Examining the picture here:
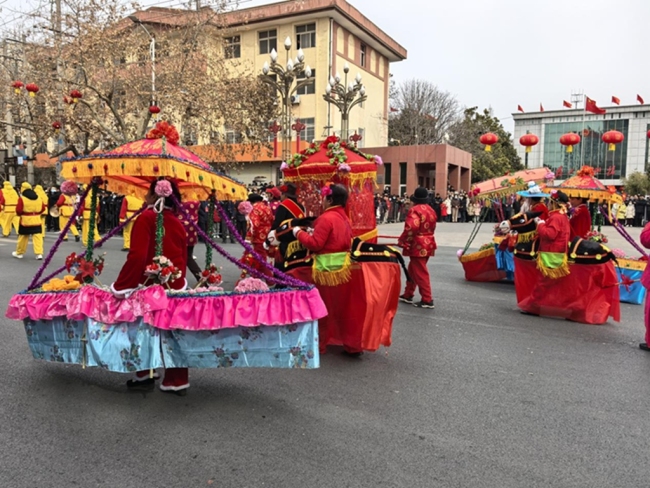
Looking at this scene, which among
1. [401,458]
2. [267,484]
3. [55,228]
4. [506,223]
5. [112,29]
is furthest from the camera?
[55,228]

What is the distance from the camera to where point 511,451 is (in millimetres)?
3355

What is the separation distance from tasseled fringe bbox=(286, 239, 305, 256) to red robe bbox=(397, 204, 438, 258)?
242 cm

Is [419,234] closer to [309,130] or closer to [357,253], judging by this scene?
[357,253]

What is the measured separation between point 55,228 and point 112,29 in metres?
8.03

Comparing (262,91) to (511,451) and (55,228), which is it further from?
(511,451)

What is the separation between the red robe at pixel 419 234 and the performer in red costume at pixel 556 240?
148 cm

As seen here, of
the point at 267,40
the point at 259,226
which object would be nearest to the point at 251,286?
the point at 259,226

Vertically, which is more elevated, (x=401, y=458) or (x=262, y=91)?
(x=262, y=91)

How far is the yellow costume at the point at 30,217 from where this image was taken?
11.1 metres

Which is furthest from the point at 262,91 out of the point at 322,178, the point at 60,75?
the point at 322,178

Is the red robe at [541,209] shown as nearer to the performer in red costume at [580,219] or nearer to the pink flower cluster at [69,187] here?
the performer in red costume at [580,219]

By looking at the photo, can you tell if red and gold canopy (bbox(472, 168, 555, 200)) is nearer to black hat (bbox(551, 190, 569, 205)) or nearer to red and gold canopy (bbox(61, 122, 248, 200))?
black hat (bbox(551, 190, 569, 205))

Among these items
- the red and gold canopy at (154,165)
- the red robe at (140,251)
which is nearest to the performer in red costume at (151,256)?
the red robe at (140,251)

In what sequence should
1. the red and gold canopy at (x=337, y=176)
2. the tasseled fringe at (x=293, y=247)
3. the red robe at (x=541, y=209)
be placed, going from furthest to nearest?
the red robe at (x=541, y=209) → the red and gold canopy at (x=337, y=176) → the tasseled fringe at (x=293, y=247)
